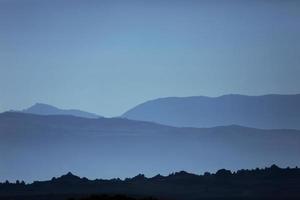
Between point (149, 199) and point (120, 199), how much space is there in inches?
146

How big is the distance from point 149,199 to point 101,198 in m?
4.58

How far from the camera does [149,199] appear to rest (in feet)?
358

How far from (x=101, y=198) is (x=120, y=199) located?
1.98 meters

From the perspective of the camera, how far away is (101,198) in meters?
107

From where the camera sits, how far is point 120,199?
10638cm
